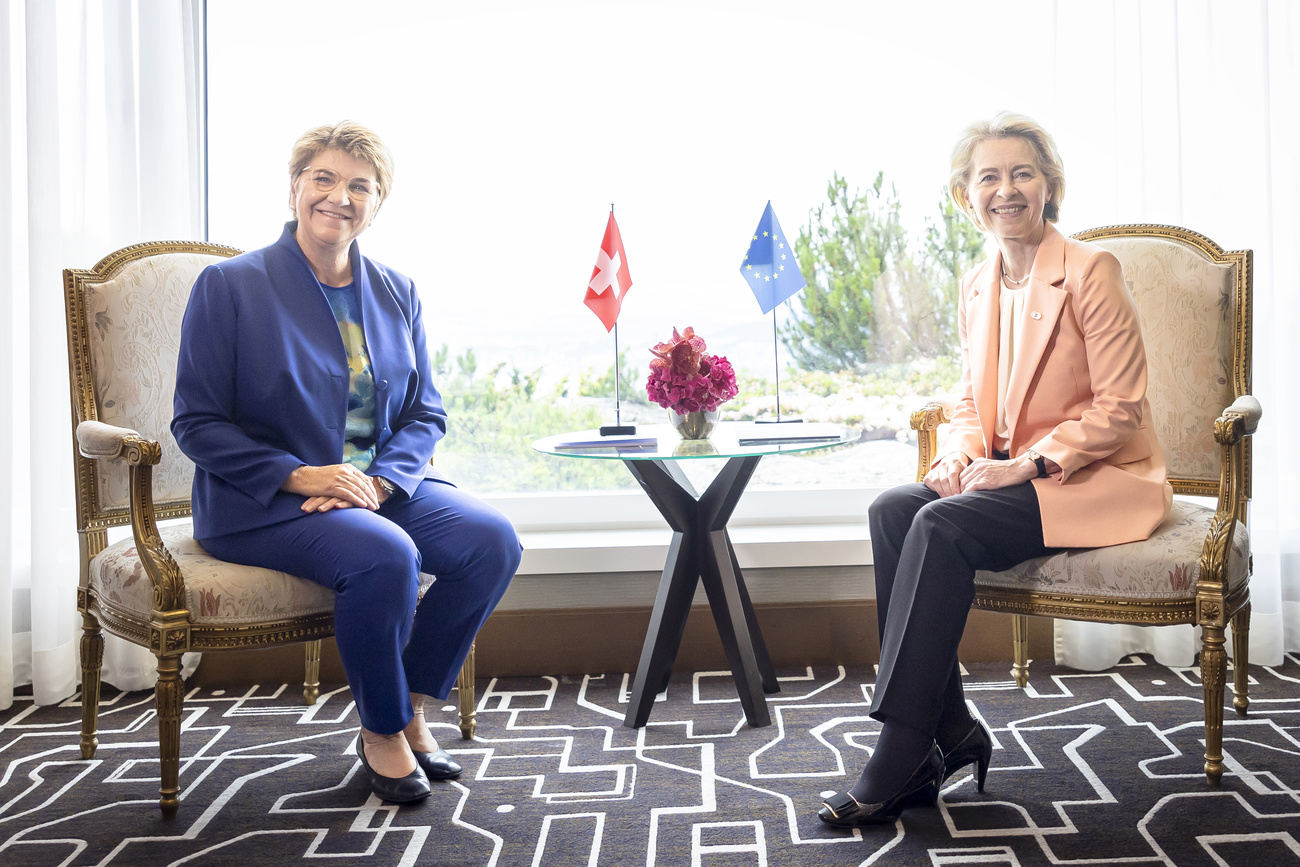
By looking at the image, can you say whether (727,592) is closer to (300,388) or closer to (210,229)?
(300,388)

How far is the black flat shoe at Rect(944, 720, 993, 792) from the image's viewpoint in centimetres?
195

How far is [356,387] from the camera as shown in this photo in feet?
7.20

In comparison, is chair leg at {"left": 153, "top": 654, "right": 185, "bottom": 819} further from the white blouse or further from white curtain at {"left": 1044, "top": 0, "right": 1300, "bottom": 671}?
white curtain at {"left": 1044, "top": 0, "right": 1300, "bottom": 671}

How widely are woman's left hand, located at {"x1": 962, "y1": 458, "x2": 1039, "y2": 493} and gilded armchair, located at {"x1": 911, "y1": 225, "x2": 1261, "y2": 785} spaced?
0.17 m

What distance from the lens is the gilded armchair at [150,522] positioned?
1.91 meters

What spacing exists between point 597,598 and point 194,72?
193cm

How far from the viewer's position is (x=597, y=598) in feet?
9.45

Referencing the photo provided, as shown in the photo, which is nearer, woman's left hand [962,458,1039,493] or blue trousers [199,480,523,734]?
blue trousers [199,480,523,734]

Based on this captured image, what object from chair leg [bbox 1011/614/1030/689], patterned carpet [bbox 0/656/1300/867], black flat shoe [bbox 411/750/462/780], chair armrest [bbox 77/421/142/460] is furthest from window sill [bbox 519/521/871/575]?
chair armrest [bbox 77/421/142/460]

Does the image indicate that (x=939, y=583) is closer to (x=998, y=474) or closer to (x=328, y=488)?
(x=998, y=474)

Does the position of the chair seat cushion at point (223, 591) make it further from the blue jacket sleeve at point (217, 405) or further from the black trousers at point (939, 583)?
the black trousers at point (939, 583)

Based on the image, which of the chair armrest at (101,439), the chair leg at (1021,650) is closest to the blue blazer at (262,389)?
the chair armrest at (101,439)

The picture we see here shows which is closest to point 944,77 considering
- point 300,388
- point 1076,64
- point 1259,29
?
point 1076,64

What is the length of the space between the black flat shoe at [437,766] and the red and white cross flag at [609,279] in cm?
126
